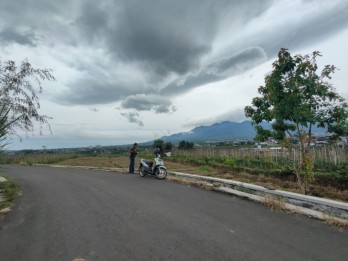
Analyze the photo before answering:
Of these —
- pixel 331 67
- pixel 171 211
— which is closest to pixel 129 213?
pixel 171 211

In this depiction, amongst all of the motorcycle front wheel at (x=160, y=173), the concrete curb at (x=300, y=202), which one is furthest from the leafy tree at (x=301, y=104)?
the motorcycle front wheel at (x=160, y=173)

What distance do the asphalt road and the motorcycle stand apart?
21.2 ft

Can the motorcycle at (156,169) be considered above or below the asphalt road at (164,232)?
above

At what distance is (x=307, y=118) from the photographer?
9.34 meters

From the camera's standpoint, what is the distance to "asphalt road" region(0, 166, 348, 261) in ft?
16.4

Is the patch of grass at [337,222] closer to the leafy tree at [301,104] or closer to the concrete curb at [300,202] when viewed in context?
the concrete curb at [300,202]

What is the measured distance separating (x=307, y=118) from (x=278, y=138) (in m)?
1.52

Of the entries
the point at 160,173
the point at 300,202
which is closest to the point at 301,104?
the point at 300,202

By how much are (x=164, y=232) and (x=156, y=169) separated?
10160 mm

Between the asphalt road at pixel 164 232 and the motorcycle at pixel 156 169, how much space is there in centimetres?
→ 646

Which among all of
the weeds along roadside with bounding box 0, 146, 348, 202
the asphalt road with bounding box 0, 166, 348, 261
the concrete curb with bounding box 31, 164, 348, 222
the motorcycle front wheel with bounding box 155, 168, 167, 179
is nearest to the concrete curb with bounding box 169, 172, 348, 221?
the concrete curb with bounding box 31, 164, 348, 222

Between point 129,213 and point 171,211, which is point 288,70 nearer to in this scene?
point 171,211

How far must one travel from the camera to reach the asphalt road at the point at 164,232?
5000 mm

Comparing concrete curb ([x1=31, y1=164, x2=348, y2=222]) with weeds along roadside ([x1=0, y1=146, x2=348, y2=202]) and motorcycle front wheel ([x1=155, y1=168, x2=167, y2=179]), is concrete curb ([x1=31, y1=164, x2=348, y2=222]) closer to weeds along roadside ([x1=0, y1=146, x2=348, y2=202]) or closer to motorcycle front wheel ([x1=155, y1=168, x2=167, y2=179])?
weeds along roadside ([x1=0, y1=146, x2=348, y2=202])
